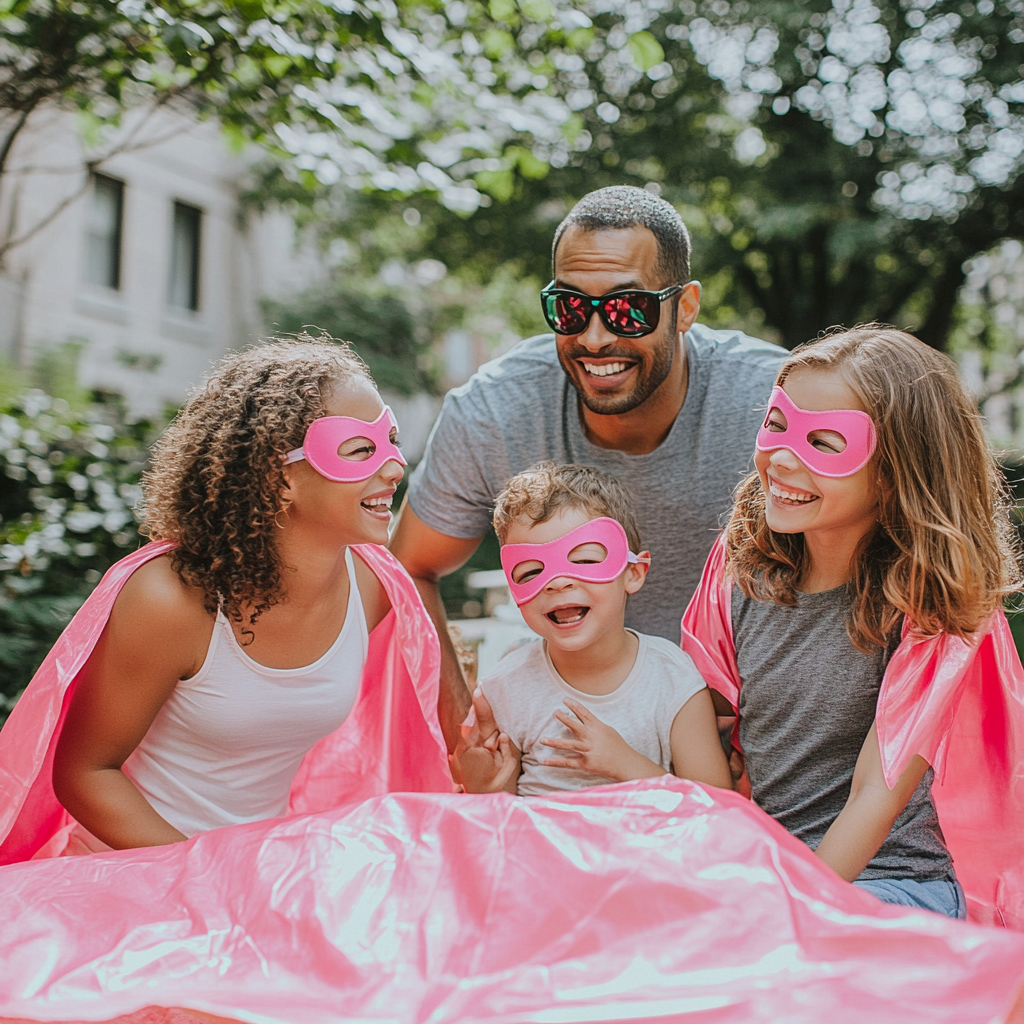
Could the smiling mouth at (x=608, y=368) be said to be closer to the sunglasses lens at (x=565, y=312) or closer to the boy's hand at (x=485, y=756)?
the sunglasses lens at (x=565, y=312)

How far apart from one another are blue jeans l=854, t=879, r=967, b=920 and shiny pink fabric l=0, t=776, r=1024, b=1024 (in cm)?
55

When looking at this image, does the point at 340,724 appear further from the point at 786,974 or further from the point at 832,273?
the point at 832,273

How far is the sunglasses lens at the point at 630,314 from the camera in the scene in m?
2.95

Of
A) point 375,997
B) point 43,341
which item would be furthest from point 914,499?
point 43,341

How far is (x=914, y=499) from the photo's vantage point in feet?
7.27

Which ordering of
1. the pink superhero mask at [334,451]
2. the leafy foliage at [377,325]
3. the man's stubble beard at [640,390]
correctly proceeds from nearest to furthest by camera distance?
1. the pink superhero mask at [334,451]
2. the man's stubble beard at [640,390]
3. the leafy foliage at [377,325]

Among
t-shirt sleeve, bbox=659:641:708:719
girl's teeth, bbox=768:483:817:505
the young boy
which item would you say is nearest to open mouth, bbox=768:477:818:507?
girl's teeth, bbox=768:483:817:505

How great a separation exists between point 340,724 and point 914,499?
1.53m

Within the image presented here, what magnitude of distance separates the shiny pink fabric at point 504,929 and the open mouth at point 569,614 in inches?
21.6

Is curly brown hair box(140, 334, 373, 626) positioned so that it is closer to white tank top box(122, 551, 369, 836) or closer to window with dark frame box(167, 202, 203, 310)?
white tank top box(122, 551, 369, 836)

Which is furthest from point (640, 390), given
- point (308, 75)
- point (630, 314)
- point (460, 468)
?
point (308, 75)

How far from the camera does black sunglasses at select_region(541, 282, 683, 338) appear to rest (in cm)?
295

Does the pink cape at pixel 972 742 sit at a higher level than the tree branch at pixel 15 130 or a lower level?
lower

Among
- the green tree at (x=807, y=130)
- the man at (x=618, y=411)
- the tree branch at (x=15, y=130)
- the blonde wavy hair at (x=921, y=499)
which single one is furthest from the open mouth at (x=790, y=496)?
the green tree at (x=807, y=130)
